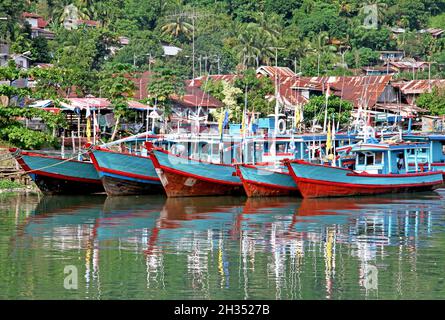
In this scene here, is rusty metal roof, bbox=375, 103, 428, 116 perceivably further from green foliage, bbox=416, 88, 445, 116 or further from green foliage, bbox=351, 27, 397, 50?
green foliage, bbox=351, 27, 397, 50

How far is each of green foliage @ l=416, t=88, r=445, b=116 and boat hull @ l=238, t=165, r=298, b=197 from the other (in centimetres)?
3430

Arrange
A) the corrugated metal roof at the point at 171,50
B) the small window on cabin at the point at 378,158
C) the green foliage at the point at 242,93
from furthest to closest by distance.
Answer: the corrugated metal roof at the point at 171,50 → the green foliage at the point at 242,93 → the small window on cabin at the point at 378,158

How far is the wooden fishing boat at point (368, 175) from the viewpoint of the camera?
41.9 meters

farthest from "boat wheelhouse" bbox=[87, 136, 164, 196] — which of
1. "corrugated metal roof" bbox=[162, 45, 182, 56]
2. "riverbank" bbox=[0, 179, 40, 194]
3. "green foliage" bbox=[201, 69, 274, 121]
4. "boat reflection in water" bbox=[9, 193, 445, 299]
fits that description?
"corrugated metal roof" bbox=[162, 45, 182, 56]

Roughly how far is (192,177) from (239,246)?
12.5 metres

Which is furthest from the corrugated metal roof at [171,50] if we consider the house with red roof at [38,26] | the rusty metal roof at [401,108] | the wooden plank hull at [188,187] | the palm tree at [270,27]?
the wooden plank hull at [188,187]

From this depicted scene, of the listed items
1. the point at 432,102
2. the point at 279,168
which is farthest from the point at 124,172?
the point at 432,102

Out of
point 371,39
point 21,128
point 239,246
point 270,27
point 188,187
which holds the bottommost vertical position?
point 239,246

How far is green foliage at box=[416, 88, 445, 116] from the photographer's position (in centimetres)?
7591

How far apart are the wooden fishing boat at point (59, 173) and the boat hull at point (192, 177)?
3440mm

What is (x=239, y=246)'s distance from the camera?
30.5 meters

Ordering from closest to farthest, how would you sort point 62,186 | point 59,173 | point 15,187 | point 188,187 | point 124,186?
point 188,187, point 59,173, point 124,186, point 62,186, point 15,187

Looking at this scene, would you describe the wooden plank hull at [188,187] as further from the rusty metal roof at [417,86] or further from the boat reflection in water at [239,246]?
the rusty metal roof at [417,86]

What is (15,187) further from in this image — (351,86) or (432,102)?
(432,102)
